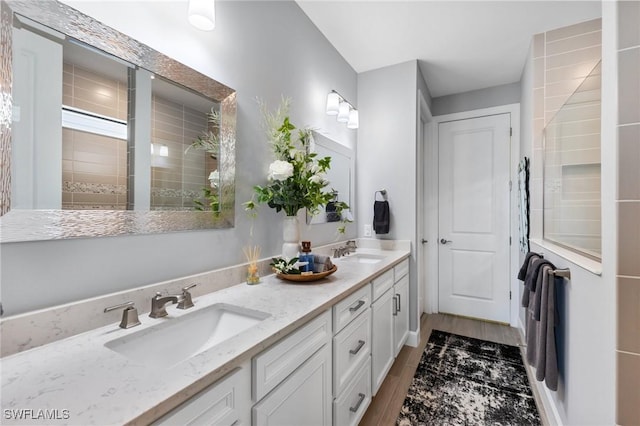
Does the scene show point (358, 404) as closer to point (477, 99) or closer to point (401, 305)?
point (401, 305)

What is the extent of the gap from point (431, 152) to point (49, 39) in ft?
11.2

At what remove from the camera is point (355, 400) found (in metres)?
1.54

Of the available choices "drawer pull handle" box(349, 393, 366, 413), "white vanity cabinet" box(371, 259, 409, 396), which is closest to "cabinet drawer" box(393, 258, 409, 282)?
"white vanity cabinet" box(371, 259, 409, 396)

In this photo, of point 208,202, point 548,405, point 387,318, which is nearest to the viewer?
point 208,202

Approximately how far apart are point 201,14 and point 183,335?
122 cm

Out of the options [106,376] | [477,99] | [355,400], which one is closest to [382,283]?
[355,400]

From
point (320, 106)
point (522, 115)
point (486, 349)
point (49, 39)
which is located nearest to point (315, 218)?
point (320, 106)

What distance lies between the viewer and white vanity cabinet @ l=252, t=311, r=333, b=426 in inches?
33.7

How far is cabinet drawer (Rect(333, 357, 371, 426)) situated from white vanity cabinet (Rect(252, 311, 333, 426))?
11 cm

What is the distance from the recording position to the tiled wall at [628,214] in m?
0.85

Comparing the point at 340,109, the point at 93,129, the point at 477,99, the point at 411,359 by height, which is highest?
the point at 477,99

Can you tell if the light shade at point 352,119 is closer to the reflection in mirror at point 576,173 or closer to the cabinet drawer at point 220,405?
the reflection in mirror at point 576,173

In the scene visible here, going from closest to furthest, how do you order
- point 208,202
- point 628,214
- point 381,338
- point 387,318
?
point 628,214 < point 208,202 < point 381,338 < point 387,318

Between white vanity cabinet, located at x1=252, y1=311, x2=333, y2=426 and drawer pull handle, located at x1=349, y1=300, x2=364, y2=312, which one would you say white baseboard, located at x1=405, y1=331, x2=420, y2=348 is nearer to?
drawer pull handle, located at x1=349, y1=300, x2=364, y2=312
